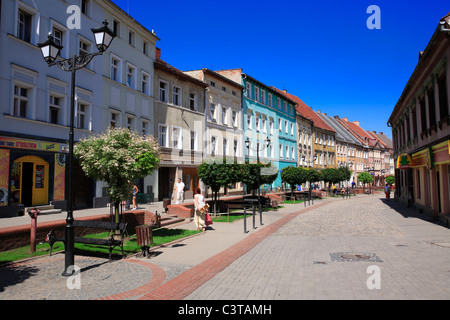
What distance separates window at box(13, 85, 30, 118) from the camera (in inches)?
610

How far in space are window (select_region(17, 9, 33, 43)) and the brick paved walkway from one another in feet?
40.5

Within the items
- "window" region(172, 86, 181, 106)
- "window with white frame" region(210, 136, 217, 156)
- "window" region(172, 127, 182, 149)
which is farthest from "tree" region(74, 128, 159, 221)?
"window with white frame" region(210, 136, 217, 156)

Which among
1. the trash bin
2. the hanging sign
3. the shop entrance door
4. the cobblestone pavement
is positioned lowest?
the cobblestone pavement

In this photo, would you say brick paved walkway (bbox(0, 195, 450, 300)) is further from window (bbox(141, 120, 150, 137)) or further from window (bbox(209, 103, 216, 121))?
window (bbox(209, 103, 216, 121))

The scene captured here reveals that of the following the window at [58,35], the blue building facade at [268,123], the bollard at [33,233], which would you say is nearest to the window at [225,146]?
the blue building facade at [268,123]

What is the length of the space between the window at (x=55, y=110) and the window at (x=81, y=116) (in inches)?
51.0

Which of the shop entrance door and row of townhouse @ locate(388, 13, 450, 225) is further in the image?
the shop entrance door

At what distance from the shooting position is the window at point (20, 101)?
15.5 m

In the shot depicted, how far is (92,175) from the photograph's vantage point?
11055mm

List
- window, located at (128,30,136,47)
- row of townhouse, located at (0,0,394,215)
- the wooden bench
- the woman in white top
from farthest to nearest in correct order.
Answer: window, located at (128,30,136,47) → row of townhouse, located at (0,0,394,215) → the woman in white top → the wooden bench

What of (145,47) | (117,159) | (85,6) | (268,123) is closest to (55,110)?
(85,6)

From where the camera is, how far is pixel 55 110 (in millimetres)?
17750

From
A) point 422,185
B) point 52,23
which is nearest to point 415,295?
point 422,185

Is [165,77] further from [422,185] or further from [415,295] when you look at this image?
[415,295]
